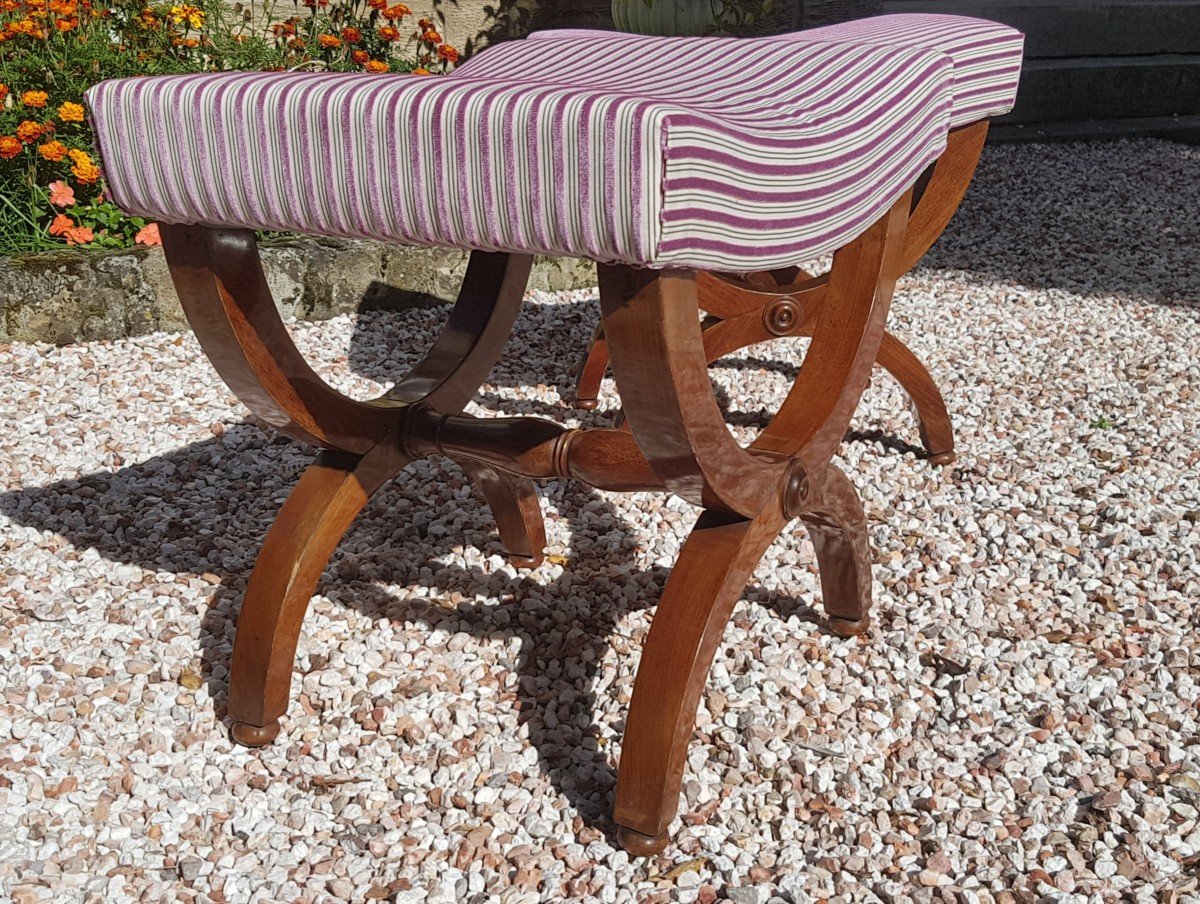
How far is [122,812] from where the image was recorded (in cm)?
147

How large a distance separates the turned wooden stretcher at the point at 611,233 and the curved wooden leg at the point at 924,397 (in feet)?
1.48

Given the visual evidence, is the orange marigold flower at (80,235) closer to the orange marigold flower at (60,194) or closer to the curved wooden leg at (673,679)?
the orange marigold flower at (60,194)

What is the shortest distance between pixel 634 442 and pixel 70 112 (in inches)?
87.5

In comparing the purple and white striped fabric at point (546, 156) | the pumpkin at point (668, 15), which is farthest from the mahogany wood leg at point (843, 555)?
the pumpkin at point (668, 15)

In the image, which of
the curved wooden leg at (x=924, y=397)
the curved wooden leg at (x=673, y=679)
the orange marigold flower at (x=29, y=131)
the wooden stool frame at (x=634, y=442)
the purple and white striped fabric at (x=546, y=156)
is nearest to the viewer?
the purple and white striped fabric at (x=546, y=156)

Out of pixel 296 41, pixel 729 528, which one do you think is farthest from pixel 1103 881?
pixel 296 41

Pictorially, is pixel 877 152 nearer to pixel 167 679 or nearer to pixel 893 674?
pixel 893 674

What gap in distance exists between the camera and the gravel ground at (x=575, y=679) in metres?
1.41

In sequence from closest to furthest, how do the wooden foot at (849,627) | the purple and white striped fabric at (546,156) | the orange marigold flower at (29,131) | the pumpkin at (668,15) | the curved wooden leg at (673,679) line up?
the purple and white striped fabric at (546,156), the curved wooden leg at (673,679), the wooden foot at (849,627), the orange marigold flower at (29,131), the pumpkin at (668,15)

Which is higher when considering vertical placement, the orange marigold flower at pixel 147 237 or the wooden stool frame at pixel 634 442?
the wooden stool frame at pixel 634 442

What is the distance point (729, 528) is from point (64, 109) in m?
2.39

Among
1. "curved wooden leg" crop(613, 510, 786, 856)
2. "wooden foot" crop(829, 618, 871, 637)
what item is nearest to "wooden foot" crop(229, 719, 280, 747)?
"curved wooden leg" crop(613, 510, 786, 856)

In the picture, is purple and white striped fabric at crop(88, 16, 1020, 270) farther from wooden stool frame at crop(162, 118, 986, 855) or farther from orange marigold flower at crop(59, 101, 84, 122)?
orange marigold flower at crop(59, 101, 84, 122)

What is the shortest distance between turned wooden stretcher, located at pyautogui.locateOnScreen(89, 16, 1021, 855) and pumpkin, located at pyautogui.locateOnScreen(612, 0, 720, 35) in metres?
1.92
